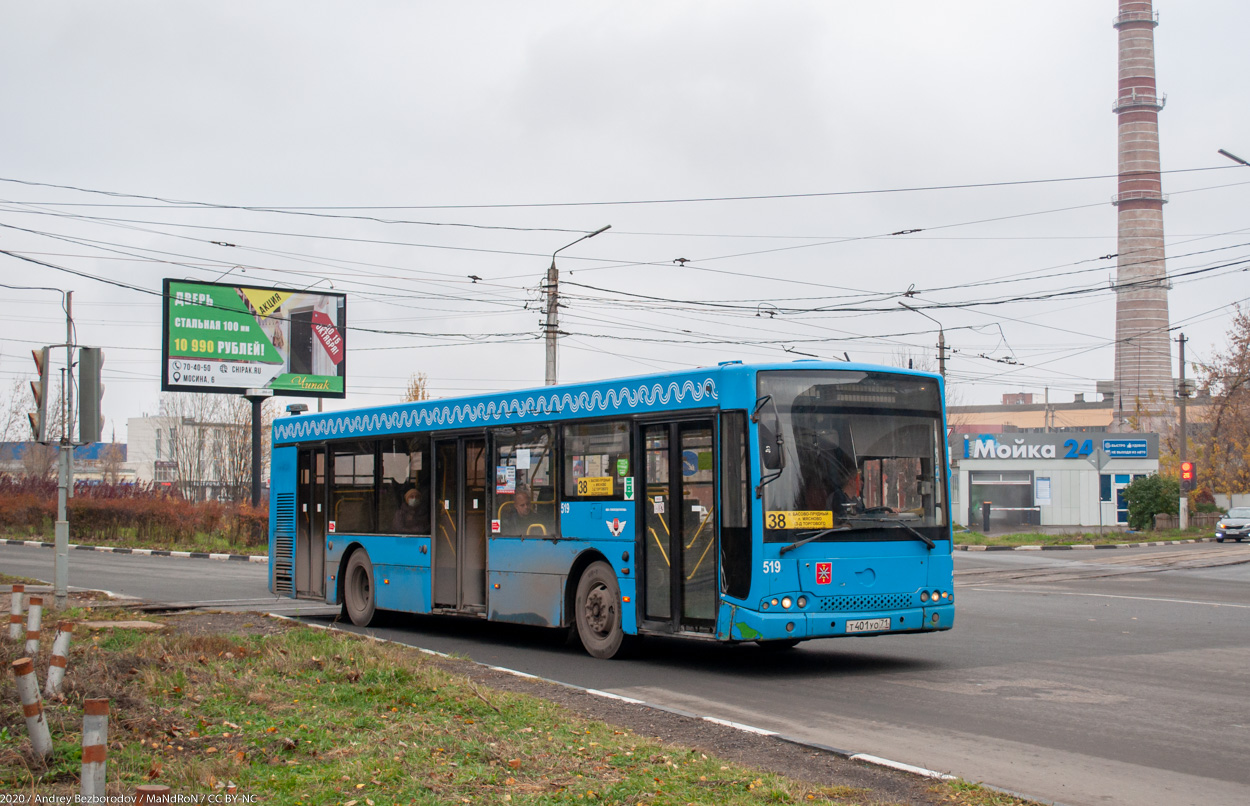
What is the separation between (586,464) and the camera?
1298cm

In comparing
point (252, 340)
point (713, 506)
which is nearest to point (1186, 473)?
point (252, 340)

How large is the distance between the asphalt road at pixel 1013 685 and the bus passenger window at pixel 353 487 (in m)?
1.62

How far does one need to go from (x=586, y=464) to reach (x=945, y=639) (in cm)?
483

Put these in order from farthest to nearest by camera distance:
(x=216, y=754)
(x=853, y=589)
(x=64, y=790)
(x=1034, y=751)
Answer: (x=853, y=589), (x=1034, y=751), (x=216, y=754), (x=64, y=790)

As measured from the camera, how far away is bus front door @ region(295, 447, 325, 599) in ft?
58.0

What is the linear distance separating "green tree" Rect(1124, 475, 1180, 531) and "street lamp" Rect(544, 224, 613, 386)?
34718 millimetres

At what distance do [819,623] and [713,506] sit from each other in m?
1.46

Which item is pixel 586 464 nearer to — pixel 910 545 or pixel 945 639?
pixel 910 545

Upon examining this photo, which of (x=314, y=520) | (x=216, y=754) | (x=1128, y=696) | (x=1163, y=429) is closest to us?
(x=216, y=754)

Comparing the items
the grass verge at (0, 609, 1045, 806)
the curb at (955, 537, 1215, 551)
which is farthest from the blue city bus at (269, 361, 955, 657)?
the curb at (955, 537, 1215, 551)

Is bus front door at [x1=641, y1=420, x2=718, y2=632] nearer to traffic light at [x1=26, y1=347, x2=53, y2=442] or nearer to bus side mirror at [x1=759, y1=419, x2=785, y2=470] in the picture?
bus side mirror at [x1=759, y1=419, x2=785, y2=470]

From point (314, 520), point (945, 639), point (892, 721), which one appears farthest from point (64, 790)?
point (314, 520)

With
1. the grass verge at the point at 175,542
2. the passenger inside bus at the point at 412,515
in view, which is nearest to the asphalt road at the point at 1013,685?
the passenger inside bus at the point at 412,515

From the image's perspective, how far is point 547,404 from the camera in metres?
13.6
